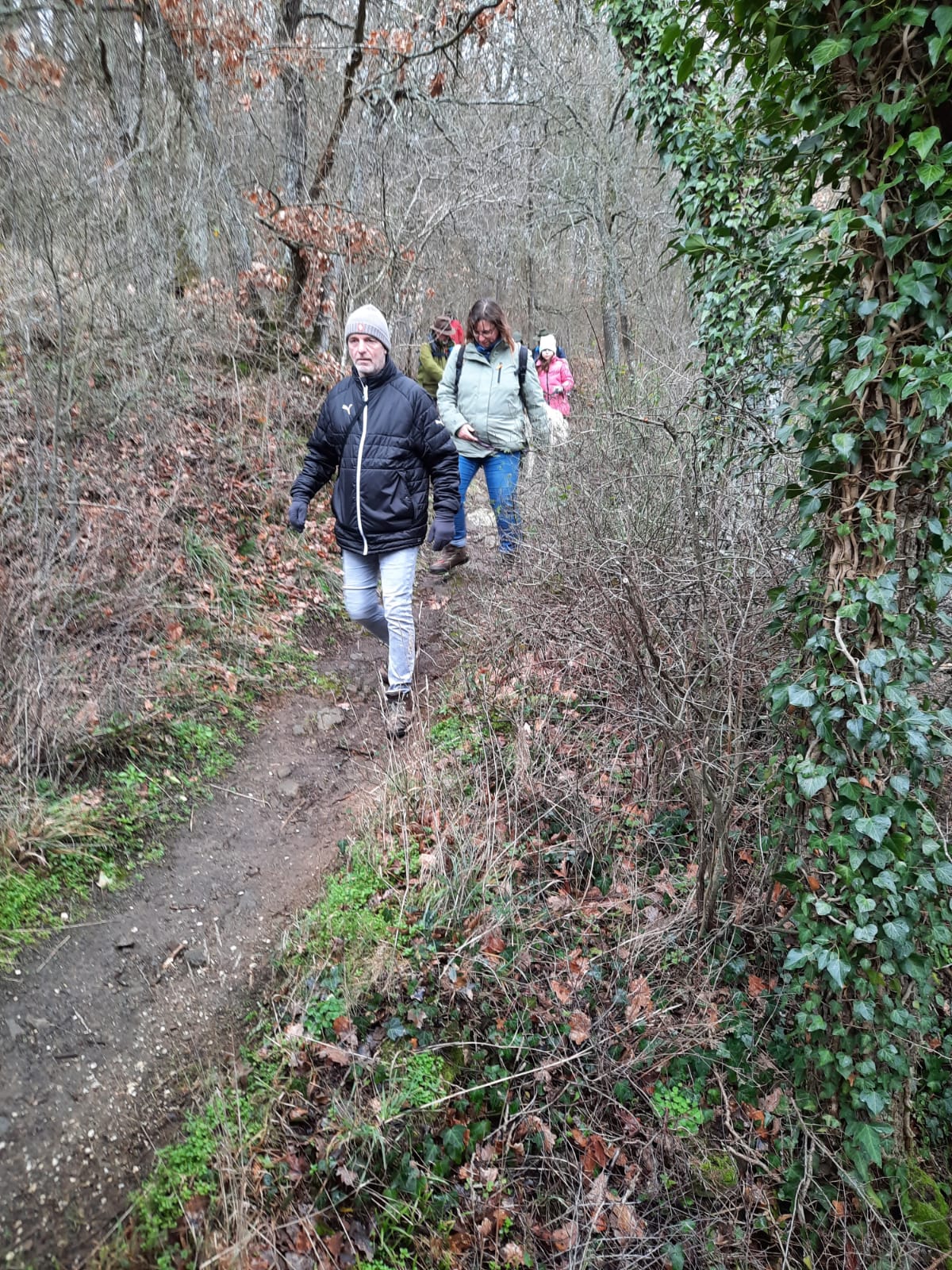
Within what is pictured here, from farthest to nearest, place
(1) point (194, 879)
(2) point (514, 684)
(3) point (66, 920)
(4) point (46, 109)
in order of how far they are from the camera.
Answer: (4) point (46, 109), (2) point (514, 684), (1) point (194, 879), (3) point (66, 920)

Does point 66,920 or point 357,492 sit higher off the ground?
point 357,492

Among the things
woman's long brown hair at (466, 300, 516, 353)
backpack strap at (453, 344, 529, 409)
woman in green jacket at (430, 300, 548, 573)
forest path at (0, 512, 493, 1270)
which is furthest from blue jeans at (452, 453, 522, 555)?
forest path at (0, 512, 493, 1270)

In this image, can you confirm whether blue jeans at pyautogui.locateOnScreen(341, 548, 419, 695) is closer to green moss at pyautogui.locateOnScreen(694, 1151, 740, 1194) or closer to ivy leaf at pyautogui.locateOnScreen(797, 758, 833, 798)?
ivy leaf at pyautogui.locateOnScreen(797, 758, 833, 798)

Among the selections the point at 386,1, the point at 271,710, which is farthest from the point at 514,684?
the point at 386,1

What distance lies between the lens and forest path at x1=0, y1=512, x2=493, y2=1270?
241 cm

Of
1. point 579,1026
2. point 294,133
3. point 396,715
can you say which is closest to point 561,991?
point 579,1026

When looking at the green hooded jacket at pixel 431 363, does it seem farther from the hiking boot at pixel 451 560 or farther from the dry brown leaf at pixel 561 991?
the dry brown leaf at pixel 561 991

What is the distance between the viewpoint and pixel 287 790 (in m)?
4.49

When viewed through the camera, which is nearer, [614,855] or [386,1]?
[614,855]

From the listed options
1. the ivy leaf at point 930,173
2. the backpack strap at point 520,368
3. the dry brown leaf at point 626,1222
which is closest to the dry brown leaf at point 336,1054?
the dry brown leaf at point 626,1222

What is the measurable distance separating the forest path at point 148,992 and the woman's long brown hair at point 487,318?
336 centimetres

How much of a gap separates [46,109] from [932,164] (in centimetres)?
744

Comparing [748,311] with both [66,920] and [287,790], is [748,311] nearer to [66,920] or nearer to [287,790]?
[287,790]

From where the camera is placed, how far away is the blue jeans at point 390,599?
15.2 feet
